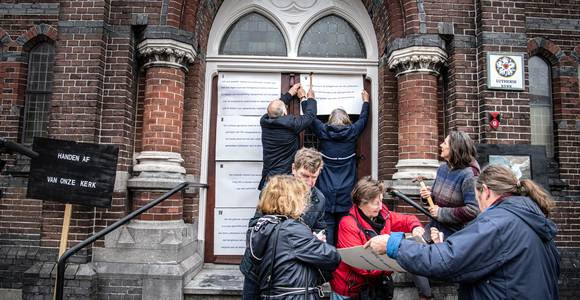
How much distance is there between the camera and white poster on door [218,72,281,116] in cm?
612

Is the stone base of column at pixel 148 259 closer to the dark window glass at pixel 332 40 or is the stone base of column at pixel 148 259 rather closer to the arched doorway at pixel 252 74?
the arched doorway at pixel 252 74

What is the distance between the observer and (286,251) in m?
2.52

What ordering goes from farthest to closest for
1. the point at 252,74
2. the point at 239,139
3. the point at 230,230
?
the point at 252,74
the point at 239,139
the point at 230,230

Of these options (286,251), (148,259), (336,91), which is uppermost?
(336,91)

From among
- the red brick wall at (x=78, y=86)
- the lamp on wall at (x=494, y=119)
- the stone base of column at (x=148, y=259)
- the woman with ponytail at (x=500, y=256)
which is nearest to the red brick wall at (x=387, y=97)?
the lamp on wall at (x=494, y=119)

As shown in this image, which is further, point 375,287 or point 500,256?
point 375,287

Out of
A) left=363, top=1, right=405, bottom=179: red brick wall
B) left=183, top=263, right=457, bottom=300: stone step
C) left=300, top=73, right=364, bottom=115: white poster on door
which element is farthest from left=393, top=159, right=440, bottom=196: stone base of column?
left=300, top=73, right=364, bottom=115: white poster on door

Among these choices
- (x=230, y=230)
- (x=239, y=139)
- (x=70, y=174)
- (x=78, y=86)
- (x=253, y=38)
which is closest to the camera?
(x=70, y=174)

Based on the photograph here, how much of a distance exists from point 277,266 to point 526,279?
1.38 metres

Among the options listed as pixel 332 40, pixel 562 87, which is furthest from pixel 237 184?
pixel 562 87

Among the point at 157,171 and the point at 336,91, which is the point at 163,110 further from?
the point at 336,91

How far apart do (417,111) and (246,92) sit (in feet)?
8.35

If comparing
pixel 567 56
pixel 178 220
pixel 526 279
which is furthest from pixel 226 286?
pixel 567 56

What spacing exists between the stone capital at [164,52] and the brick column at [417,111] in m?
2.92
